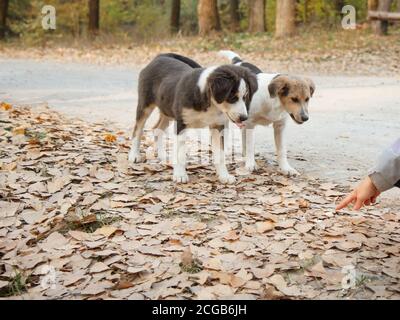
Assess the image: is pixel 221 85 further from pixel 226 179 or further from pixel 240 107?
pixel 226 179

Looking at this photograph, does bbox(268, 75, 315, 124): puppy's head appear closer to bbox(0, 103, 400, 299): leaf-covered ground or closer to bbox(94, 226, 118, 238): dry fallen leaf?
bbox(0, 103, 400, 299): leaf-covered ground

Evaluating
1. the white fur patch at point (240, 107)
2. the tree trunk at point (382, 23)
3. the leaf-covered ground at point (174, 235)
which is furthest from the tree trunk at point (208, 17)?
the white fur patch at point (240, 107)

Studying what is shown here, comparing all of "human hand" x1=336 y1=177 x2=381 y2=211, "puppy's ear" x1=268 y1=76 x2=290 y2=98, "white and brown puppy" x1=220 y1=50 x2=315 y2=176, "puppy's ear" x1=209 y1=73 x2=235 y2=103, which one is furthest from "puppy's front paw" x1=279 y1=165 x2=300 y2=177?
"human hand" x1=336 y1=177 x2=381 y2=211

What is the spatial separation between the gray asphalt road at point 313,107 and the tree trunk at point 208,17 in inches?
315

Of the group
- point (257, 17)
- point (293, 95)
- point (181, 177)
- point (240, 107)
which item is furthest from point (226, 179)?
point (257, 17)

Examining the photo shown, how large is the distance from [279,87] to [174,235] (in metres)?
2.60

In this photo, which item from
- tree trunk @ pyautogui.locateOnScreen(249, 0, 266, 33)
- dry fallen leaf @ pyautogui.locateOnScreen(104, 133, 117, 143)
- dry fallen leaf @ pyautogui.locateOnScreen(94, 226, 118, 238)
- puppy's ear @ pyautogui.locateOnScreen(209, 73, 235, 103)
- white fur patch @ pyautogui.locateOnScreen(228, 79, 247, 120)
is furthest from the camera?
tree trunk @ pyautogui.locateOnScreen(249, 0, 266, 33)

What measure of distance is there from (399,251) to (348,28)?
21854 mm

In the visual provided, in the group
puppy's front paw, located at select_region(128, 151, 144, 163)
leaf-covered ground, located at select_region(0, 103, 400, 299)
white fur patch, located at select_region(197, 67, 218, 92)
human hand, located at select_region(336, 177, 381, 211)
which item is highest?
white fur patch, located at select_region(197, 67, 218, 92)

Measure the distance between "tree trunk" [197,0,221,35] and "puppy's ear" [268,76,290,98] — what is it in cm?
1855

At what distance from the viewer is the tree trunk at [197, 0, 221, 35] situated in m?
24.1

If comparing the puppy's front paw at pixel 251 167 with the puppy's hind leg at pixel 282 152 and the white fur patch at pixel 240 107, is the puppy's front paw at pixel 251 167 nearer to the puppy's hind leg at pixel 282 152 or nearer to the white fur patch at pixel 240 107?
the puppy's hind leg at pixel 282 152

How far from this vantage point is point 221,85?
519cm

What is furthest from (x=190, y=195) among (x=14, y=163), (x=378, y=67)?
(x=378, y=67)
